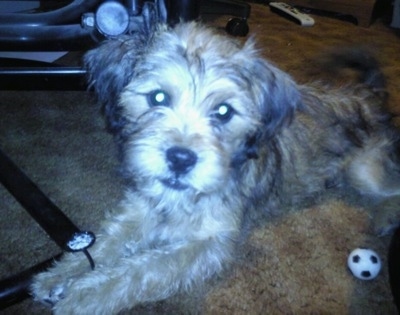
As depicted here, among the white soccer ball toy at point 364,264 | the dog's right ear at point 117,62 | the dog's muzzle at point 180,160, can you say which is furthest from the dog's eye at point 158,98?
the white soccer ball toy at point 364,264

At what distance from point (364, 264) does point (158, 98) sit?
1088 mm

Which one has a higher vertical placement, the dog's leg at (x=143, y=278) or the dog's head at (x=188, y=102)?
the dog's head at (x=188, y=102)

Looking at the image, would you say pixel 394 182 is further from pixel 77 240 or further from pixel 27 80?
pixel 27 80

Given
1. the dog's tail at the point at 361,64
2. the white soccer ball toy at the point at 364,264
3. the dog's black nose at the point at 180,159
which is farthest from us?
the dog's tail at the point at 361,64

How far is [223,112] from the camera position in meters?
1.56

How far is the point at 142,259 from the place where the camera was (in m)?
1.57

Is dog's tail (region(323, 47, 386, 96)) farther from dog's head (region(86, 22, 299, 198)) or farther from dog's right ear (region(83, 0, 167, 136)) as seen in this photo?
dog's right ear (region(83, 0, 167, 136))

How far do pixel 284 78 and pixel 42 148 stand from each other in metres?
1.39

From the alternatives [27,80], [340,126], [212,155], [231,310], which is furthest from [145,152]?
[340,126]

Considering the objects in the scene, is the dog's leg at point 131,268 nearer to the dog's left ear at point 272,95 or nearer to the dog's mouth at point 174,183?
the dog's mouth at point 174,183

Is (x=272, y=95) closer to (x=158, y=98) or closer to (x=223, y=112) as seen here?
(x=223, y=112)

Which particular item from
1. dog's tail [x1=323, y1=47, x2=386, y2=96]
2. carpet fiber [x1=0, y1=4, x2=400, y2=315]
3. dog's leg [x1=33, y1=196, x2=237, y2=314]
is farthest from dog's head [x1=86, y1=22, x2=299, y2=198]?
dog's tail [x1=323, y1=47, x2=386, y2=96]

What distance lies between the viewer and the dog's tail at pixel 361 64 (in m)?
2.40

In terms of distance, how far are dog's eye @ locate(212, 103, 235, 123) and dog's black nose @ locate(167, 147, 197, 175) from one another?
25cm
